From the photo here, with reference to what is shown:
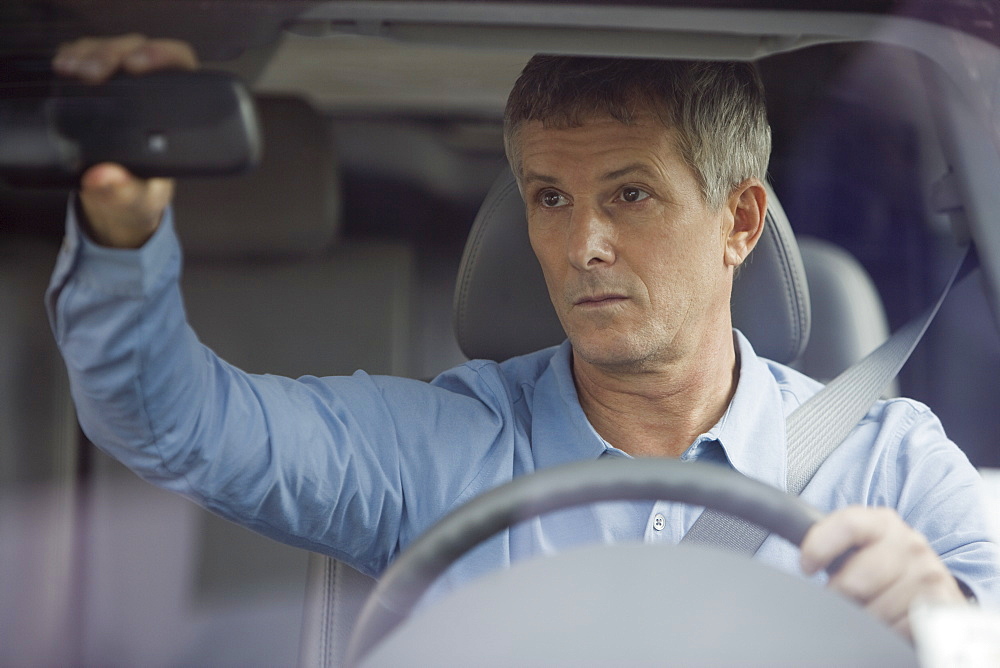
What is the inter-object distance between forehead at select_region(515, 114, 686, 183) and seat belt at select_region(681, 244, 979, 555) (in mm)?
372

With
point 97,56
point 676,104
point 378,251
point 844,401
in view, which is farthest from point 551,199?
point 378,251

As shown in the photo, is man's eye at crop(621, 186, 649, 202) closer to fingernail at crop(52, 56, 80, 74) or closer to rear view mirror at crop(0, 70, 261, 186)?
rear view mirror at crop(0, 70, 261, 186)

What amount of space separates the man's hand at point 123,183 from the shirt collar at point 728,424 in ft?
1.88

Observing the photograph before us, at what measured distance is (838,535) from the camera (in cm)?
78

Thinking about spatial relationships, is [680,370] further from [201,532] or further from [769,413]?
[201,532]

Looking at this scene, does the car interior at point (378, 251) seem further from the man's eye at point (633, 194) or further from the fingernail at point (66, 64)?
the man's eye at point (633, 194)

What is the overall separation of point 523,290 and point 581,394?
17 centimetres

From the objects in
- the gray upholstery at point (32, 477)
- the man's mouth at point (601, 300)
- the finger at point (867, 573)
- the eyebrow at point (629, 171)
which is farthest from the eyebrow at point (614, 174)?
the gray upholstery at point (32, 477)

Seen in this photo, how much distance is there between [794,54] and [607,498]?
705 millimetres

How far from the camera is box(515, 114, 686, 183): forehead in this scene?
1231 millimetres

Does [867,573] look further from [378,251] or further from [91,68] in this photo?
[378,251]

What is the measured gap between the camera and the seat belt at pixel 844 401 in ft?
4.09

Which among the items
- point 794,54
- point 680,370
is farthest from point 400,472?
point 794,54

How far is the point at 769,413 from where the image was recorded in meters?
1.31
